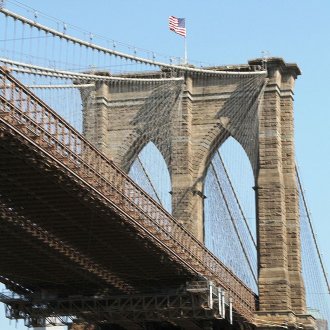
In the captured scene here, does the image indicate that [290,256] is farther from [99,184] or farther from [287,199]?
[99,184]

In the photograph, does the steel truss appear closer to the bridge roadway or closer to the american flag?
the bridge roadway

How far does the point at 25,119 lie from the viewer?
40.6 metres

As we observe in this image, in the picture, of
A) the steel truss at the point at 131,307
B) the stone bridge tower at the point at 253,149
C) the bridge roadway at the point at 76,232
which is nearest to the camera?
the bridge roadway at the point at 76,232

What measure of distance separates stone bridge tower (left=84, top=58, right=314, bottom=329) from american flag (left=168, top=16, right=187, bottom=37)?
2.24m

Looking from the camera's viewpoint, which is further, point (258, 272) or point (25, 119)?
point (258, 272)

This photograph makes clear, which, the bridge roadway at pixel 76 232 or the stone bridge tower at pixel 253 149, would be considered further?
the stone bridge tower at pixel 253 149

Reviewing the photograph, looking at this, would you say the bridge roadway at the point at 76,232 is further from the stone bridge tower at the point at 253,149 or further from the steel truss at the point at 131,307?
the stone bridge tower at the point at 253,149

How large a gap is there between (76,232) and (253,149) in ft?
47.5

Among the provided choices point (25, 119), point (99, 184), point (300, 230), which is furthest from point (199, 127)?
point (25, 119)

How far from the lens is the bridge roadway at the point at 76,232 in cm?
4197

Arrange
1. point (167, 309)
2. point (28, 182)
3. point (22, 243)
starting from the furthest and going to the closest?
point (167, 309)
point (22, 243)
point (28, 182)

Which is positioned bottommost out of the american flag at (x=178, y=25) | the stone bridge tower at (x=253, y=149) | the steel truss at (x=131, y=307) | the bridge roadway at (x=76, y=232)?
the steel truss at (x=131, y=307)

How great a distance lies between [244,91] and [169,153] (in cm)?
451

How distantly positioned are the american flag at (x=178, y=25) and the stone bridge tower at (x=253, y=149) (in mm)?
2244
